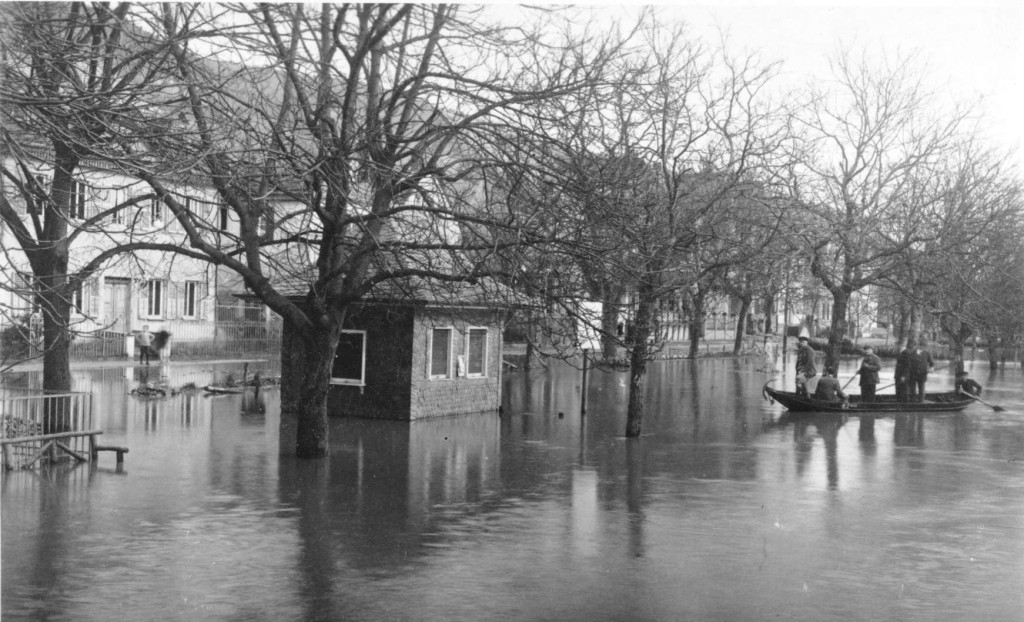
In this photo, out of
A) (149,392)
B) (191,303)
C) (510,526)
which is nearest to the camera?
(510,526)

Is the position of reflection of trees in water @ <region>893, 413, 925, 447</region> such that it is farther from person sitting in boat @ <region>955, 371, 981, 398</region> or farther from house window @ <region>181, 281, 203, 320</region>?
house window @ <region>181, 281, 203, 320</region>

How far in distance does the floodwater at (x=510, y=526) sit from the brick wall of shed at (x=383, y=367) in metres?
0.91

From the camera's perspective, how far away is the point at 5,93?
27.6ft

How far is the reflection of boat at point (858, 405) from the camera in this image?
32.7 m

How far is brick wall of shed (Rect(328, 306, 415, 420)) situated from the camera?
86.4ft

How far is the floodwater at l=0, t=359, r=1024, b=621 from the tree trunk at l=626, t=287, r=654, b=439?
0.48 metres

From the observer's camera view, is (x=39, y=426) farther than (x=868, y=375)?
No

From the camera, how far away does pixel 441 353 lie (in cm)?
2753

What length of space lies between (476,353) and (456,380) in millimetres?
1091

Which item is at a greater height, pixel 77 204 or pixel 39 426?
pixel 77 204

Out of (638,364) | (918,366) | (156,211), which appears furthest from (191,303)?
(918,366)

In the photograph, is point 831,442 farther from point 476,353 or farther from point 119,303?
→ point 119,303

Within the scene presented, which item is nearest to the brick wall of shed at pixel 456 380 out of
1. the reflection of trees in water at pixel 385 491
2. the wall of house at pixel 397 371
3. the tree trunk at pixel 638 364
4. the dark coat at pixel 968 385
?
the wall of house at pixel 397 371

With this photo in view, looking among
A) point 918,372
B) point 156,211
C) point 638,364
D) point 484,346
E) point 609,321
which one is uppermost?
point 156,211
